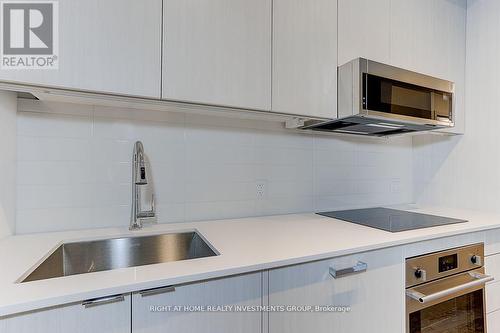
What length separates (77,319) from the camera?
2.16ft

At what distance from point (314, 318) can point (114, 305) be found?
64 cm

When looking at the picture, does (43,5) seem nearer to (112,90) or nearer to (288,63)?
(112,90)

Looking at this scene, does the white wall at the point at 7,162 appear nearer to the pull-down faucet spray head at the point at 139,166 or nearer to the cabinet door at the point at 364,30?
the pull-down faucet spray head at the point at 139,166

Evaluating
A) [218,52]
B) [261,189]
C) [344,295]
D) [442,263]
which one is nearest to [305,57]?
[218,52]

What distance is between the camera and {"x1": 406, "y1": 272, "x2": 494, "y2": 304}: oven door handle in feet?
3.59

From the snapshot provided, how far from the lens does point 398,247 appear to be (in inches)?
43.2

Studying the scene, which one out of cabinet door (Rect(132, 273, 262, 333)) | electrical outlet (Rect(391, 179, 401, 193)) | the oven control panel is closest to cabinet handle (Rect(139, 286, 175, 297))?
cabinet door (Rect(132, 273, 262, 333))

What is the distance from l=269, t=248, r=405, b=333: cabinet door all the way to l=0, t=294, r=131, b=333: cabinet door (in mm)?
430

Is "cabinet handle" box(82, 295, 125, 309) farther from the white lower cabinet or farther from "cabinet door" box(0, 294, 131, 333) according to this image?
the white lower cabinet

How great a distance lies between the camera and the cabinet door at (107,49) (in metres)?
0.86

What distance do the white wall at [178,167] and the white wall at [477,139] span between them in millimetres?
480

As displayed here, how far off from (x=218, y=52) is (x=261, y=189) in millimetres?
772

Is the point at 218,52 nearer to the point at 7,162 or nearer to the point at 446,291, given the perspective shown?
the point at 7,162

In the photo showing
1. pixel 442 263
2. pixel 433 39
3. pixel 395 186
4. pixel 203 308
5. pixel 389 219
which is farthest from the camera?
pixel 395 186
